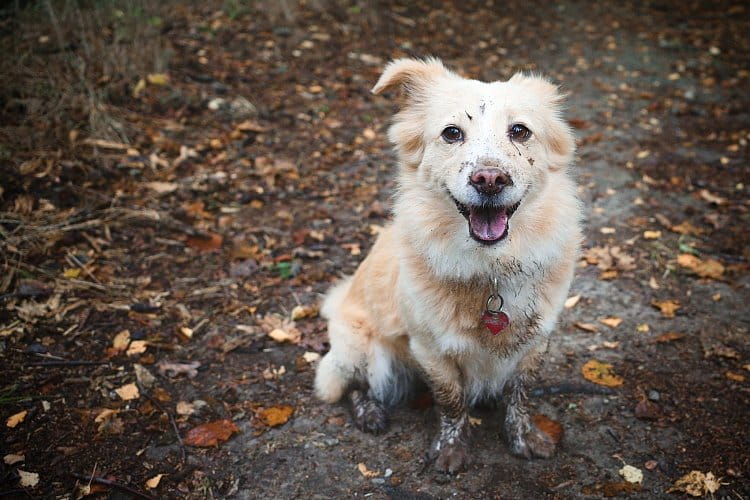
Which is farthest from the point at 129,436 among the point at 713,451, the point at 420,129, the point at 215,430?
the point at 713,451

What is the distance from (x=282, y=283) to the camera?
4.40m

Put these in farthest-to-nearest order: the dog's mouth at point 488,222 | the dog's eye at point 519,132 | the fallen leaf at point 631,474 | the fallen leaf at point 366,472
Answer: the fallen leaf at point 366,472
the fallen leaf at point 631,474
the dog's eye at point 519,132
the dog's mouth at point 488,222

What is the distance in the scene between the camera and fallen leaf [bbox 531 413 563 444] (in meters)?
3.11

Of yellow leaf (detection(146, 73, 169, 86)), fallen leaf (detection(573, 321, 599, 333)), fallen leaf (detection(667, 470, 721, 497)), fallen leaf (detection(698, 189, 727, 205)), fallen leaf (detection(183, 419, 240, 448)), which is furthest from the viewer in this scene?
yellow leaf (detection(146, 73, 169, 86))

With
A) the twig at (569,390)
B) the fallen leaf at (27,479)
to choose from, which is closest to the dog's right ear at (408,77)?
the twig at (569,390)

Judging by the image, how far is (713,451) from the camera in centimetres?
291

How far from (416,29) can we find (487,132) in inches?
279

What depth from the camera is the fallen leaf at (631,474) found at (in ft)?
9.20

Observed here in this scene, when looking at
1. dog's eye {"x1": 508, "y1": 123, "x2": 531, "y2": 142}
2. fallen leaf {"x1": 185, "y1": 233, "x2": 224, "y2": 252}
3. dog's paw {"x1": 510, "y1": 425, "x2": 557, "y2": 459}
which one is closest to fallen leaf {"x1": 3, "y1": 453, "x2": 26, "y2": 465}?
fallen leaf {"x1": 185, "y1": 233, "x2": 224, "y2": 252}

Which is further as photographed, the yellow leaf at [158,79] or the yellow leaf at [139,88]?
the yellow leaf at [158,79]

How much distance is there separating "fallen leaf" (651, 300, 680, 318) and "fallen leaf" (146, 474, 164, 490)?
3345 mm

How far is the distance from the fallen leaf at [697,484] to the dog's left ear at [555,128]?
165cm

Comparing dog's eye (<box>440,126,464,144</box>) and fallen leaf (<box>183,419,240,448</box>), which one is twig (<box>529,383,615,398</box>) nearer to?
dog's eye (<box>440,126,464,144</box>)

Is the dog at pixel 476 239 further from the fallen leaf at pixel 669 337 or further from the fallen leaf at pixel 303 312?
the fallen leaf at pixel 669 337
